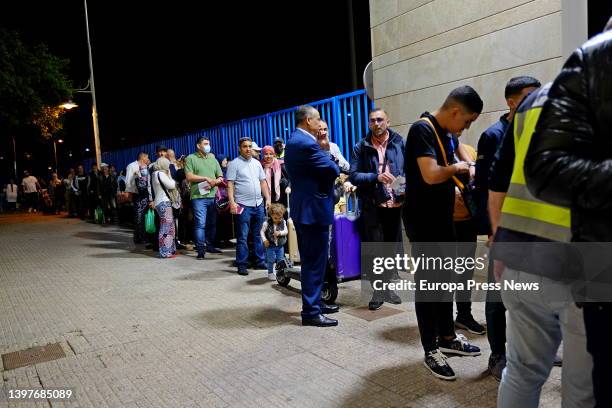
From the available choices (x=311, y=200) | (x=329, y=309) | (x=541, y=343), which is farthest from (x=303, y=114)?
(x=541, y=343)

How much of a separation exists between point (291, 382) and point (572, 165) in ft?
8.07

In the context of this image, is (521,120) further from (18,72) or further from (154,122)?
(154,122)

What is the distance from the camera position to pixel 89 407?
3.15m

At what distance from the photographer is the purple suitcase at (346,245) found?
19.6ft

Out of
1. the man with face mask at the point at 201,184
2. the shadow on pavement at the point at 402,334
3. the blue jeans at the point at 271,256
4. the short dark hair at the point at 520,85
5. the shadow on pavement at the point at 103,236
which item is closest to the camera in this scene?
the short dark hair at the point at 520,85

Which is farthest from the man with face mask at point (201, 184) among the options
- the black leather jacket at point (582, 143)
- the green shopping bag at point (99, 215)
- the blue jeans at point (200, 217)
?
the green shopping bag at point (99, 215)

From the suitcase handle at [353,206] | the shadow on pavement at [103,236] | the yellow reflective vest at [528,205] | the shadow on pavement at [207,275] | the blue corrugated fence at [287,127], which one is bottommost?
the shadow on pavement at [207,275]

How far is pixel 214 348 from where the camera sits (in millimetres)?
4059

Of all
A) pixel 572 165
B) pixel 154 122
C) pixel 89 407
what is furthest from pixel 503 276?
pixel 154 122

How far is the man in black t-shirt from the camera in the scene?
3188mm

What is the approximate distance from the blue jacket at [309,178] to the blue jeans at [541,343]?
8.25ft

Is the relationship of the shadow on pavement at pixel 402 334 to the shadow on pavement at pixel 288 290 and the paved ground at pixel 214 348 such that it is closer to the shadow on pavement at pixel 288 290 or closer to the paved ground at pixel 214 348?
the paved ground at pixel 214 348

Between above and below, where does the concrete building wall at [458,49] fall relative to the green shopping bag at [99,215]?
above

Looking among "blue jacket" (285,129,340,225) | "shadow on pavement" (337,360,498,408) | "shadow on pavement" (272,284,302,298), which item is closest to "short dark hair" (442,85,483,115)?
"blue jacket" (285,129,340,225)
